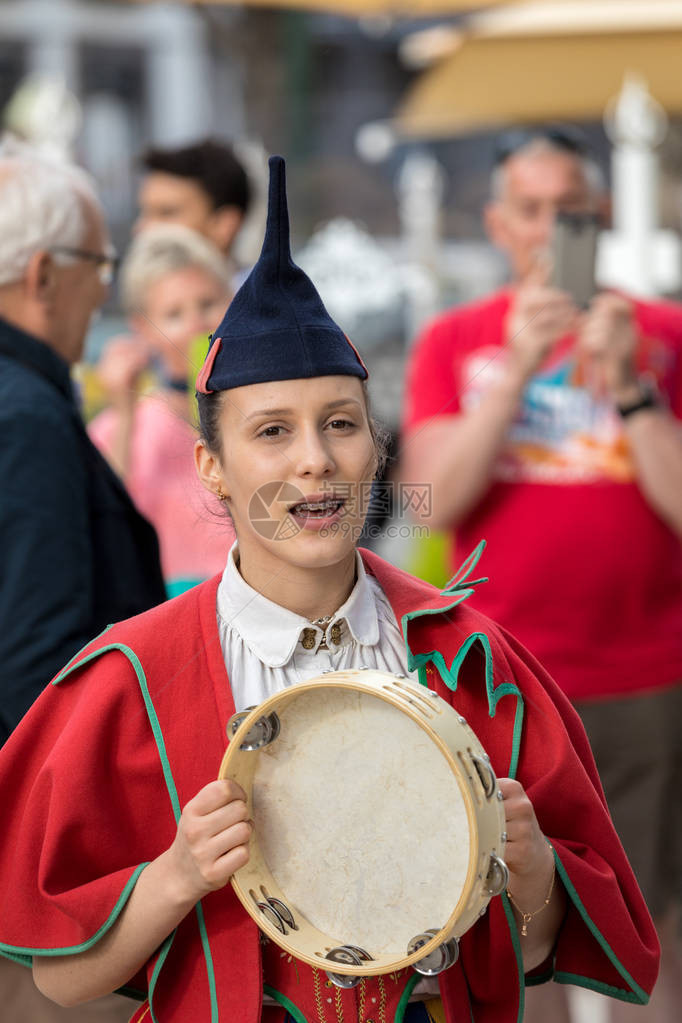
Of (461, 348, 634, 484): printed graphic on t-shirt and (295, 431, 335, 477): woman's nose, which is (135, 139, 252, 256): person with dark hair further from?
(295, 431, 335, 477): woman's nose

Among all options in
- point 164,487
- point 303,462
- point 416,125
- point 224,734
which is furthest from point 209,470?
point 416,125

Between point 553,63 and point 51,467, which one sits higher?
point 553,63

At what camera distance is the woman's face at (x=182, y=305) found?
3.41 meters

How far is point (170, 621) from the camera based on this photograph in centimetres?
179

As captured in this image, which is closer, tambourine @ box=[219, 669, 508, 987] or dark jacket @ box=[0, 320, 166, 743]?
tambourine @ box=[219, 669, 508, 987]

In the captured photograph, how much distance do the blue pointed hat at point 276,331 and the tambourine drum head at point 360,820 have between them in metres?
0.41

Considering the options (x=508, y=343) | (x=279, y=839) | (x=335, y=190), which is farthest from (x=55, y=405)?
(x=335, y=190)

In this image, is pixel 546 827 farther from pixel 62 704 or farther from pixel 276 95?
pixel 276 95

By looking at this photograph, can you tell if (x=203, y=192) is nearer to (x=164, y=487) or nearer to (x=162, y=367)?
(x=162, y=367)

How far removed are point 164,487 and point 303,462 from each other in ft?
5.81

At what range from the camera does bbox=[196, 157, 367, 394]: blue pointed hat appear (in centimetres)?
170

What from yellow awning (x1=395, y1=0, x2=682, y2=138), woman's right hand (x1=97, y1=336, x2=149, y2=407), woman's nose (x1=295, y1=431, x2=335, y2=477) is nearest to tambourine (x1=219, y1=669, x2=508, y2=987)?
woman's nose (x1=295, y1=431, x2=335, y2=477)

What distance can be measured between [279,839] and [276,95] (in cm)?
727

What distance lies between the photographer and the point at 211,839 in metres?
1.60
